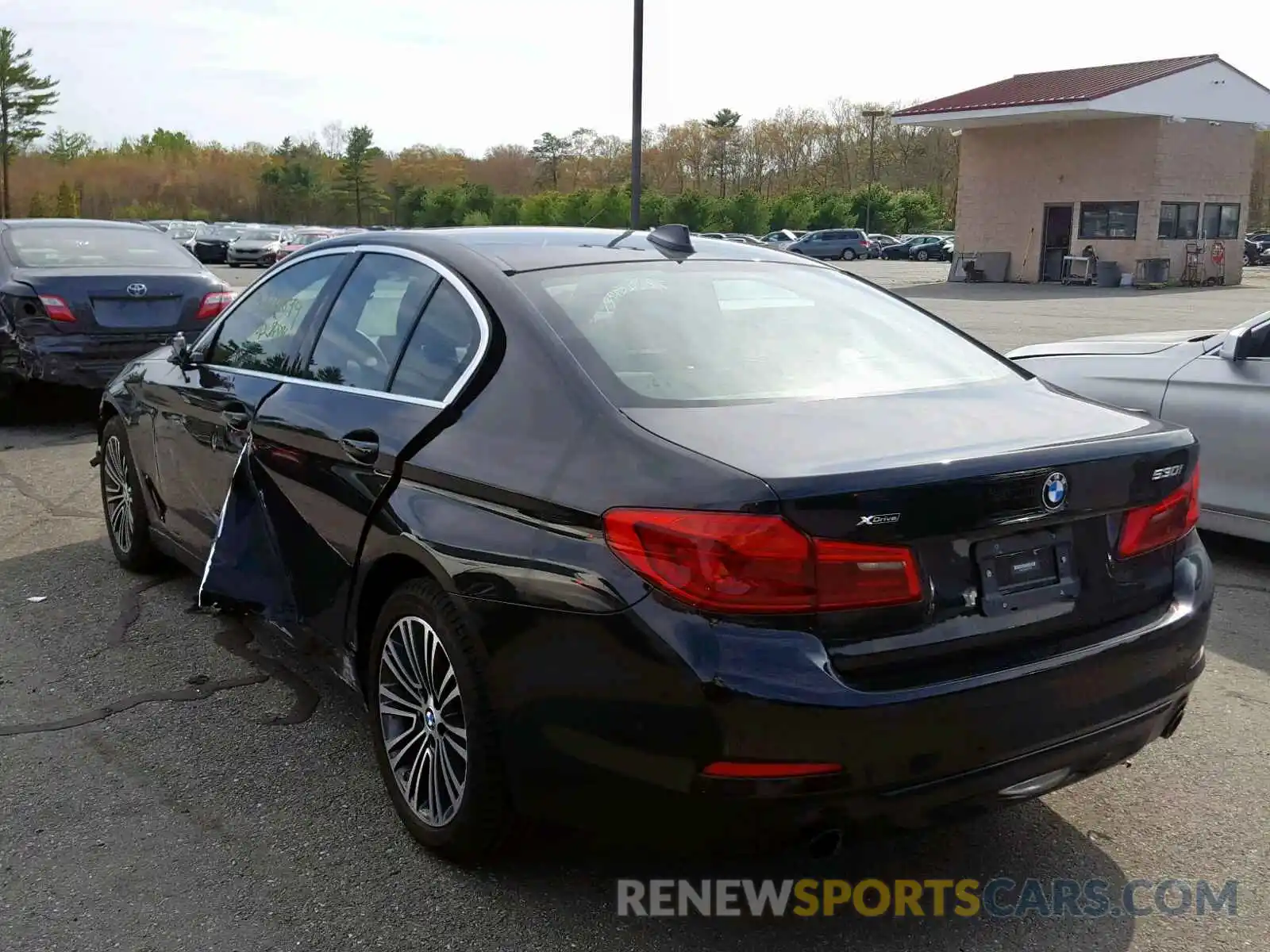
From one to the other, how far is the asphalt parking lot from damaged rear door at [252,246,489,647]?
1.88 feet

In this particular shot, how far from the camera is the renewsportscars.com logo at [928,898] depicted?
286cm

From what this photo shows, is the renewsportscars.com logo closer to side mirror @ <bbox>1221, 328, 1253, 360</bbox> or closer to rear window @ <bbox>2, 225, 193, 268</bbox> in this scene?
side mirror @ <bbox>1221, 328, 1253, 360</bbox>

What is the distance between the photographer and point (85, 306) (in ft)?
28.9

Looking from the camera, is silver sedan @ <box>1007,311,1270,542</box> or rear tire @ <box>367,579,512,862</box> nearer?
rear tire @ <box>367,579,512,862</box>

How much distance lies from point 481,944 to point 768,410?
54.5 inches

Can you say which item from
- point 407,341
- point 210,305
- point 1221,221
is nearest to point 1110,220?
point 1221,221

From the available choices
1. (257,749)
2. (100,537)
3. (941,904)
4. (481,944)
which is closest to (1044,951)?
(941,904)

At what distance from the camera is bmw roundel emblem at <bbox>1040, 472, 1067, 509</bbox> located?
2572 millimetres

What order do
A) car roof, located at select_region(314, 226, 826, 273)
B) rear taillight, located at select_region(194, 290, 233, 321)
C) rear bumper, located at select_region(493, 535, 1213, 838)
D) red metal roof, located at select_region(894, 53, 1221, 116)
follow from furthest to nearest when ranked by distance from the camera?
red metal roof, located at select_region(894, 53, 1221, 116) → rear taillight, located at select_region(194, 290, 233, 321) → car roof, located at select_region(314, 226, 826, 273) → rear bumper, located at select_region(493, 535, 1213, 838)

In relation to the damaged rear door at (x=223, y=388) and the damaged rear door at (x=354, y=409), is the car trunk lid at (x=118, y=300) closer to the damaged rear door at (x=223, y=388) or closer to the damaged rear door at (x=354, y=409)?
the damaged rear door at (x=223, y=388)

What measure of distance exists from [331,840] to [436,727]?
503 millimetres

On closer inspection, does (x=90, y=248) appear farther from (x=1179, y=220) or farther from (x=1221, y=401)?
(x=1179, y=220)

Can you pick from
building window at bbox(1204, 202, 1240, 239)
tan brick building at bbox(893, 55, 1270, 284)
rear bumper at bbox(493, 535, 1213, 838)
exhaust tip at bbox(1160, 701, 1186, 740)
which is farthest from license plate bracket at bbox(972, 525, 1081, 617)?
building window at bbox(1204, 202, 1240, 239)

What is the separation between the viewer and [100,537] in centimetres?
615
